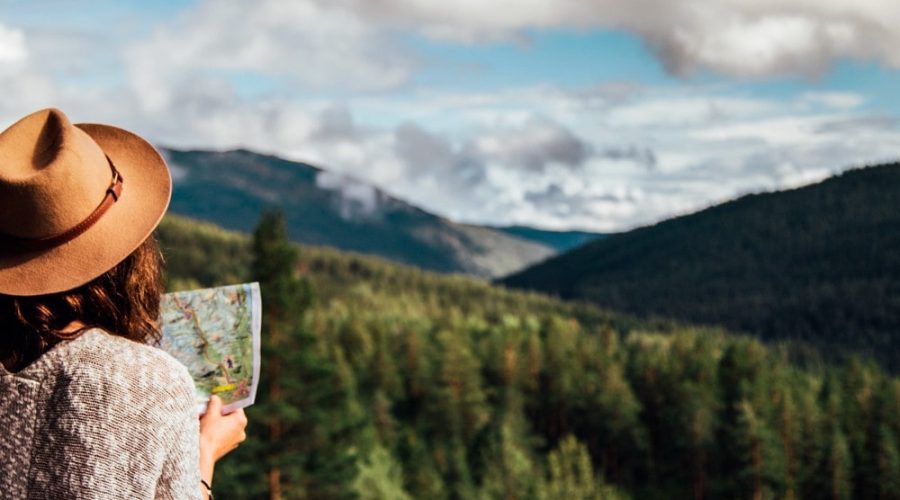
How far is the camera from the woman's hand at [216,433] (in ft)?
11.4

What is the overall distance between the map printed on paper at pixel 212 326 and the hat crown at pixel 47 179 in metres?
0.87

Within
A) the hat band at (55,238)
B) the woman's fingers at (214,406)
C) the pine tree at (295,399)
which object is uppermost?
the hat band at (55,238)

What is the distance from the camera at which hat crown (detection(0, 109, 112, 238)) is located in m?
3.14

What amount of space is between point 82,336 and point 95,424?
328 mm

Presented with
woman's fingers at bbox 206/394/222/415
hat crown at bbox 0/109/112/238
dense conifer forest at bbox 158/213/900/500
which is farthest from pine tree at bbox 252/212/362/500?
hat crown at bbox 0/109/112/238

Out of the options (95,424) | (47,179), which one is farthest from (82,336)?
(47,179)

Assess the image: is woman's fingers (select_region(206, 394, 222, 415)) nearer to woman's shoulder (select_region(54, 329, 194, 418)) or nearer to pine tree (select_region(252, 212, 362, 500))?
woman's shoulder (select_region(54, 329, 194, 418))

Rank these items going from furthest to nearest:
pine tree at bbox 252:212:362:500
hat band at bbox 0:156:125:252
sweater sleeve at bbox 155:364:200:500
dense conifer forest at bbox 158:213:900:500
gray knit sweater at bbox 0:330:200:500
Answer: dense conifer forest at bbox 158:213:900:500 < pine tree at bbox 252:212:362:500 < hat band at bbox 0:156:125:252 < sweater sleeve at bbox 155:364:200:500 < gray knit sweater at bbox 0:330:200:500

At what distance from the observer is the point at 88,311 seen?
328 centimetres

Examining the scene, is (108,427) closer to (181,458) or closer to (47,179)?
(181,458)

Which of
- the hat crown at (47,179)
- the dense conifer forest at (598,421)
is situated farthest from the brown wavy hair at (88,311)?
the dense conifer forest at (598,421)

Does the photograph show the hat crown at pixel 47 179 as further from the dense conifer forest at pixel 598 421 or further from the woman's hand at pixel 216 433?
the dense conifer forest at pixel 598 421

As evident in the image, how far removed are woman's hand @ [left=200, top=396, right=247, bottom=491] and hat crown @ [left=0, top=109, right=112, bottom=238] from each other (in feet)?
3.09

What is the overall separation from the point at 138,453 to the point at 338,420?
81.1 feet
